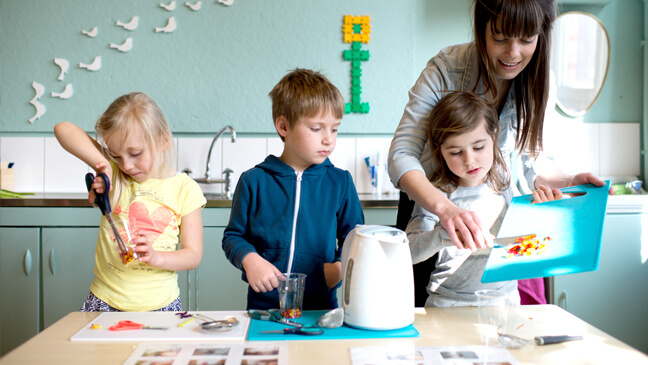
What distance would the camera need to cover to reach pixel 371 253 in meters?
1.04

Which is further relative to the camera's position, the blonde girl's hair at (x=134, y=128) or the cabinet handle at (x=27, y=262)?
the cabinet handle at (x=27, y=262)

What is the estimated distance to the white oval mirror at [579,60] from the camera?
3.02 meters

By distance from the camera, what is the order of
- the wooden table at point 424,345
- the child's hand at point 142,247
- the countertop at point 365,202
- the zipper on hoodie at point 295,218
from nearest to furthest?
1. the wooden table at point 424,345
2. the child's hand at point 142,247
3. the zipper on hoodie at point 295,218
4. the countertop at point 365,202

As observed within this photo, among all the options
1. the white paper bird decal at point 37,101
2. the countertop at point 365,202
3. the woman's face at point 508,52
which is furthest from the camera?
the white paper bird decal at point 37,101

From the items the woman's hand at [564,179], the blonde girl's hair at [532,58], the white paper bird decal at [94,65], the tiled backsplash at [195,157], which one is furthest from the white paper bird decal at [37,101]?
the woman's hand at [564,179]

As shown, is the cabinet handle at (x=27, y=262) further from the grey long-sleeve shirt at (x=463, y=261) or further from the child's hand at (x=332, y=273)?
the grey long-sleeve shirt at (x=463, y=261)

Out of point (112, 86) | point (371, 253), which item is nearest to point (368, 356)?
point (371, 253)

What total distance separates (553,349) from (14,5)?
117 inches

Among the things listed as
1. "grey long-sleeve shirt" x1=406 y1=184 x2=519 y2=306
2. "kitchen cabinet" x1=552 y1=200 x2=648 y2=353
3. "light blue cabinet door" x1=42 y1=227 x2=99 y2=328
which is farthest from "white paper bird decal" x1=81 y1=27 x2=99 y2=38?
"kitchen cabinet" x1=552 y1=200 x2=648 y2=353

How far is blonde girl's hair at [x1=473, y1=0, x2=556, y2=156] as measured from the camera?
3.96 feet

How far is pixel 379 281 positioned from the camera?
3.41 feet

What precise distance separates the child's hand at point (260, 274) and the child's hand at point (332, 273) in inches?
8.4

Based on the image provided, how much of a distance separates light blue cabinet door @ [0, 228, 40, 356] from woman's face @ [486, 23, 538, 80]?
2012 mm

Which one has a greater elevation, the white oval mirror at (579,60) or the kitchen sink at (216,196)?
the white oval mirror at (579,60)
